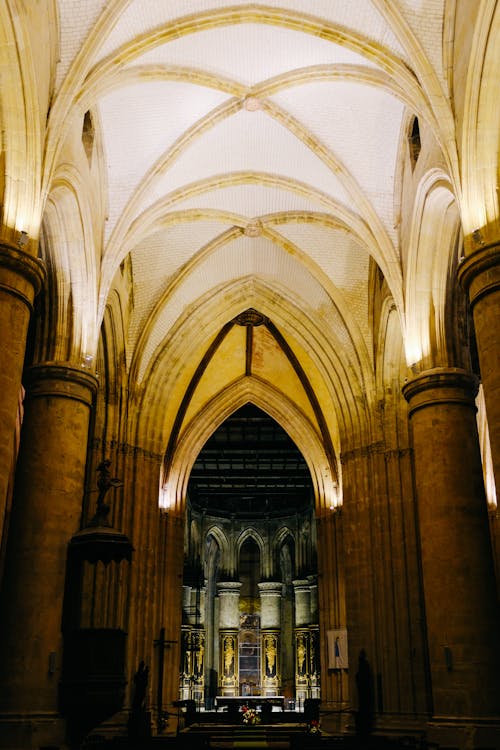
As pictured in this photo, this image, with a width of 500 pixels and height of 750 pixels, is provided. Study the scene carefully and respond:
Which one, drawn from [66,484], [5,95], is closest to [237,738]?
[66,484]

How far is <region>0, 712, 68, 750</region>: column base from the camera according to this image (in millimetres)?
10266

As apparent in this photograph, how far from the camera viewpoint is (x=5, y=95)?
1012cm

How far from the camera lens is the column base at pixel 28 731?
10266 mm

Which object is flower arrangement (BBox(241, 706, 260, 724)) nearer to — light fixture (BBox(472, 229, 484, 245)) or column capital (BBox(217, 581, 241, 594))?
column capital (BBox(217, 581, 241, 594))

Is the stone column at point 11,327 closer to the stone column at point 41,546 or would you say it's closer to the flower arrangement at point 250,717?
the stone column at point 41,546

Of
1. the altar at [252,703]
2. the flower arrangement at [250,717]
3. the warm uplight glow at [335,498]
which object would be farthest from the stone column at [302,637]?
the warm uplight glow at [335,498]

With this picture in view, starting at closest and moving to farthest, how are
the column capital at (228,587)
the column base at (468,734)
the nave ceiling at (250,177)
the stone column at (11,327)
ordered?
1. the stone column at (11,327)
2. the column base at (468,734)
3. the nave ceiling at (250,177)
4. the column capital at (228,587)

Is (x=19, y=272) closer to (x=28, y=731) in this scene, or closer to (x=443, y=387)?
(x=28, y=731)

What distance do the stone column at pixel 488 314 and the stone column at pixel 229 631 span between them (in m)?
27.9

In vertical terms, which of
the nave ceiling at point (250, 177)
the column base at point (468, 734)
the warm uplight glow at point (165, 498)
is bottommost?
the column base at point (468, 734)

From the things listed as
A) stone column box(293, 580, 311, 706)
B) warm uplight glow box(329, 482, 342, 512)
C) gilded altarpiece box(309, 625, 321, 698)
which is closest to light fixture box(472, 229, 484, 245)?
warm uplight glow box(329, 482, 342, 512)

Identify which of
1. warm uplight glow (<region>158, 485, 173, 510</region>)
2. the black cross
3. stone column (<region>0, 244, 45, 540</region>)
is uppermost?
warm uplight glow (<region>158, 485, 173, 510</region>)

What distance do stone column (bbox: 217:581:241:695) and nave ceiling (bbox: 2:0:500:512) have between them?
16.8 metres

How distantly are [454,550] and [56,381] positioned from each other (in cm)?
659
